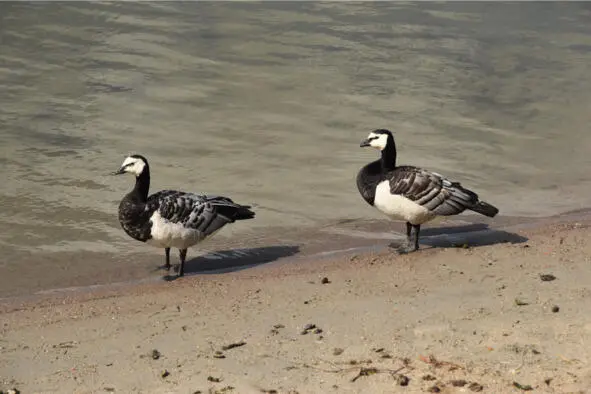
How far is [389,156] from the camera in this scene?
1213 centimetres

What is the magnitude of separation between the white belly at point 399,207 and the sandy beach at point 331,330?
50cm

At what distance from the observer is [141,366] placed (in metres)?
8.02

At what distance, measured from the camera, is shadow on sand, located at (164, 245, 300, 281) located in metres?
11.3

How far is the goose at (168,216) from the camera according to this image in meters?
10.8

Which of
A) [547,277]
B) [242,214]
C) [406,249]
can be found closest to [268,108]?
[242,214]

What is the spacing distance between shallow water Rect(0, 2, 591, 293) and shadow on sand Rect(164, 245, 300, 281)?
38cm

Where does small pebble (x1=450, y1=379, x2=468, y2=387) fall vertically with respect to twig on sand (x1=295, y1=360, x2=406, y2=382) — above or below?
above

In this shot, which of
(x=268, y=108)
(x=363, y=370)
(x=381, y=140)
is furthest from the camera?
(x=268, y=108)

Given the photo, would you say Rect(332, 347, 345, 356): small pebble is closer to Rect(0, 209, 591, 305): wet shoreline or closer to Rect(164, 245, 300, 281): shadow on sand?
Rect(0, 209, 591, 305): wet shoreline

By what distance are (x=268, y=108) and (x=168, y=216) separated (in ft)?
23.8

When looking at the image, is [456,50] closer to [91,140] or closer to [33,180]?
[91,140]

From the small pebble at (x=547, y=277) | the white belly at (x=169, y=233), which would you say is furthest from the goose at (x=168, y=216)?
the small pebble at (x=547, y=277)

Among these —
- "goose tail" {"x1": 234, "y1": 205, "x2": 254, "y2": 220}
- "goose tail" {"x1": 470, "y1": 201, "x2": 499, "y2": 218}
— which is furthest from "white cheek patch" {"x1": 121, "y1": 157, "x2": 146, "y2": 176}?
"goose tail" {"x1": 470, "y1": 201, "x2": 499, "y2": 218}

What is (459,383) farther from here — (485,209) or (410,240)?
(410,240)
